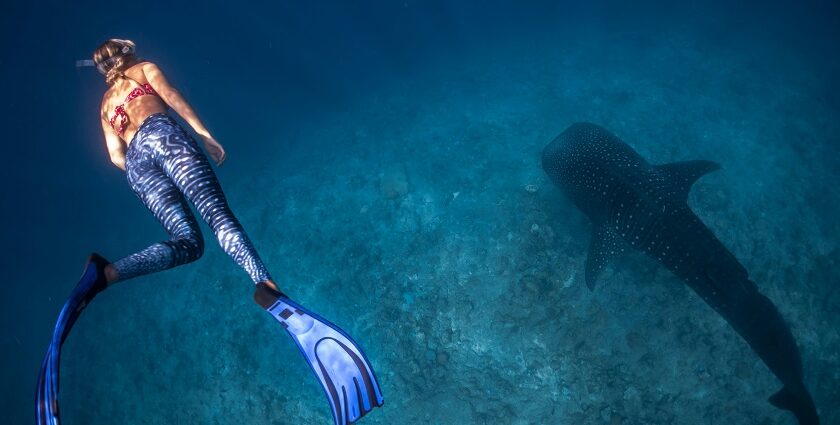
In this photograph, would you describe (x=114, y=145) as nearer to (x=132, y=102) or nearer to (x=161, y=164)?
(x=132, y=102)

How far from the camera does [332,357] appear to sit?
9.64ft

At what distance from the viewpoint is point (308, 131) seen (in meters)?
19.5

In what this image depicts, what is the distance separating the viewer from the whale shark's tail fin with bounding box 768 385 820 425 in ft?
15.2

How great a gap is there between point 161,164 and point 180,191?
317mm

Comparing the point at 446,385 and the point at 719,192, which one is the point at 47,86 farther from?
the point at 719,192

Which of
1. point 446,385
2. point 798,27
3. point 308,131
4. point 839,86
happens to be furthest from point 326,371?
point 798,27

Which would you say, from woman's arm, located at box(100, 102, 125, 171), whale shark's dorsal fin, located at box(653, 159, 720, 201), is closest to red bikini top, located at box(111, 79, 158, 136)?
woman's arm, located at box(100, 102, 125, 171)

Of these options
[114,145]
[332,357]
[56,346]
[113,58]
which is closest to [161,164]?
[114,145]

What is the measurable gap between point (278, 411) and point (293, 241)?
4.39m

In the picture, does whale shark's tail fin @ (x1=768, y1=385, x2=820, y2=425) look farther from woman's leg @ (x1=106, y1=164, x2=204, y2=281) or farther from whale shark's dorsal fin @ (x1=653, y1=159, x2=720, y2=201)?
woman's leg @ (x1=106, y1=164, x2=204, y2=281)

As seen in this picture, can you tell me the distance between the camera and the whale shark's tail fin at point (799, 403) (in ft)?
15.2

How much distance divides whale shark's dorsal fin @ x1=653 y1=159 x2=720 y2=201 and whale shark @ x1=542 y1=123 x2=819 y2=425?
0.01 meters

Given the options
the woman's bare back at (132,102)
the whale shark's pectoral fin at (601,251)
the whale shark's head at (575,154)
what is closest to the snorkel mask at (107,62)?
the woman's bare back at (132,102)

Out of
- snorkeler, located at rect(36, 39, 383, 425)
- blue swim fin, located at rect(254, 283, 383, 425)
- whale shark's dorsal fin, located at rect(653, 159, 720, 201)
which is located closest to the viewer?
snorkeler, located at rect(36, 39, 383, 425)
